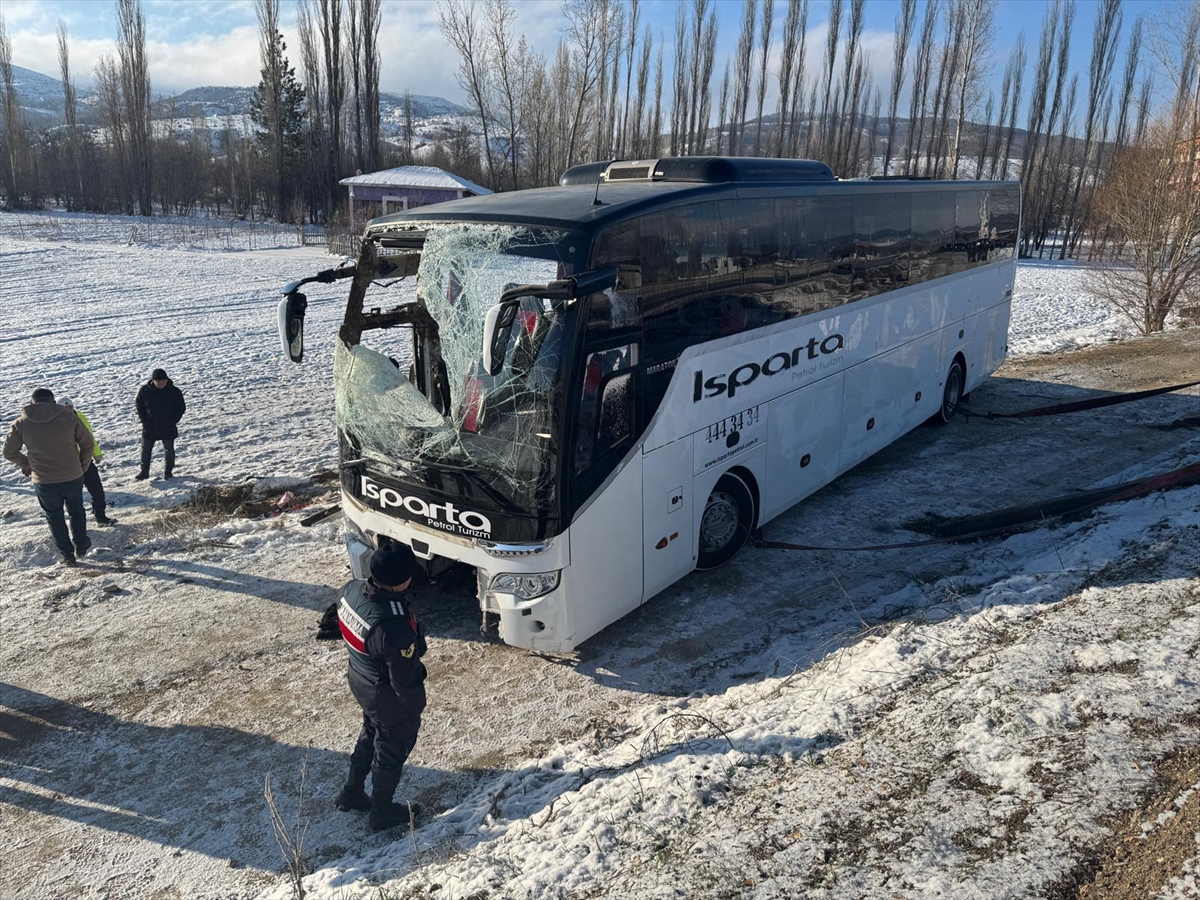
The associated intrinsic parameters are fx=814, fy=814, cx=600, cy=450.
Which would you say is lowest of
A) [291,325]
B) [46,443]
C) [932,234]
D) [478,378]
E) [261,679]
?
[261,679]

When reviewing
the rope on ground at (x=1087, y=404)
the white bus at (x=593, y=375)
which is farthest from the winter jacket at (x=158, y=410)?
the rope on ground at (x=1087, y=404)

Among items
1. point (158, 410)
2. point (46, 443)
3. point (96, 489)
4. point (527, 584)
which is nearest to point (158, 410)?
point (158, 410)

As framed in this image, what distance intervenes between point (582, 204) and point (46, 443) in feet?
20.0

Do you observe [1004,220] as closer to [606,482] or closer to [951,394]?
[951,394]

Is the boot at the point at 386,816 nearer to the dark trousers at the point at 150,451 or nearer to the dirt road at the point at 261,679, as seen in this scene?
the dirt road at the point at 261,679

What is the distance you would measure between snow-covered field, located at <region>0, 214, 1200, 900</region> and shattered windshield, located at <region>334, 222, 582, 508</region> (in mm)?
1829

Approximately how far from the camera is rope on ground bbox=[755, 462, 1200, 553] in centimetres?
820

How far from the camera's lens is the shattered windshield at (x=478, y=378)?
5.92 m

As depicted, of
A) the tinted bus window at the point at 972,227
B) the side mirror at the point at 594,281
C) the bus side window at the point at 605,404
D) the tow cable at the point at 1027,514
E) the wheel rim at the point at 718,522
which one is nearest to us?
the side mirror at the point at 594,281

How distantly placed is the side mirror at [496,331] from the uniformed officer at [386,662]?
1.30 meters

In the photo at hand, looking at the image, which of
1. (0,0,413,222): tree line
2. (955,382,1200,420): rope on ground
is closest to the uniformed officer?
(955,382,1200,420): rope on ground

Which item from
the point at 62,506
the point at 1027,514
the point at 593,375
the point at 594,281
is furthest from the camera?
the point at 1027,514

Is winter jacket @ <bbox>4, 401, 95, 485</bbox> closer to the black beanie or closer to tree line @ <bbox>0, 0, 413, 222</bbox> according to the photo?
the black beanie

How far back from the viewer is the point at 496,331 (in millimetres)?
5160
